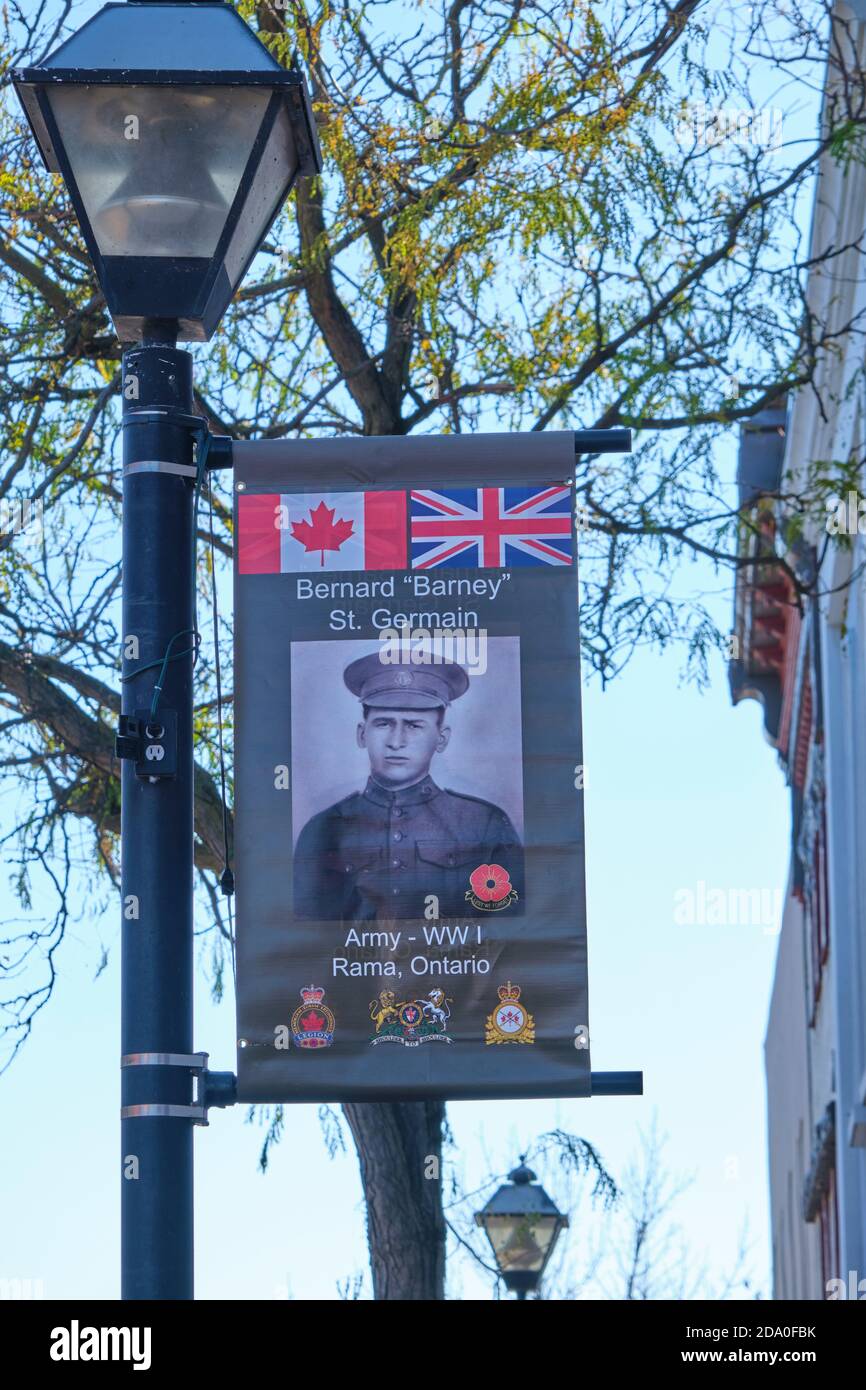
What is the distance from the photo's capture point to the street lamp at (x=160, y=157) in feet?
17.9

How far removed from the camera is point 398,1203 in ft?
36.0

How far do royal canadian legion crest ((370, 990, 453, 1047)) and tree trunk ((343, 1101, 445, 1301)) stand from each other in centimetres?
573

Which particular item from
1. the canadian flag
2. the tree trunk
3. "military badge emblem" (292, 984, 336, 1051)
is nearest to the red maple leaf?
the canadian flag

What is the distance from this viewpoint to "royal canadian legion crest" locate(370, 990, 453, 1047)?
521 cm

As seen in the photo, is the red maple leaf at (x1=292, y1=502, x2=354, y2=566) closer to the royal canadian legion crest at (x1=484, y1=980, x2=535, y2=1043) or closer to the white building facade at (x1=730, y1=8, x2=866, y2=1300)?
the royal canadian legion crest at (x1=484, y1=980, x2=535, y2=1043)

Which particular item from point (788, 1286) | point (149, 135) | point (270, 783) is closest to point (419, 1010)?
point (270, 783)

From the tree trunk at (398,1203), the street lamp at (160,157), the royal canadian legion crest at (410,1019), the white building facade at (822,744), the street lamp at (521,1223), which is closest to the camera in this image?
the royal canadian legion crest at (410,1019)

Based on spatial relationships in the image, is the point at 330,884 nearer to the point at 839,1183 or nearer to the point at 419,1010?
the point at 419,1010

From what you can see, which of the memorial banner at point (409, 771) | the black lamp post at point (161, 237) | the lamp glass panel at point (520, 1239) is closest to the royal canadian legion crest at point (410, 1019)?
the memorial banner at point (409, 771)

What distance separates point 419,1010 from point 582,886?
0.51m

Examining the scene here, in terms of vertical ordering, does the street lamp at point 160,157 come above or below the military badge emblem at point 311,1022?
above

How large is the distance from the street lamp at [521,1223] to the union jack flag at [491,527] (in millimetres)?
8845

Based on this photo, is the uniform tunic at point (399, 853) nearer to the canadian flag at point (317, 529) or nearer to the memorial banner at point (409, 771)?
the memorial banner at point (409, 771)

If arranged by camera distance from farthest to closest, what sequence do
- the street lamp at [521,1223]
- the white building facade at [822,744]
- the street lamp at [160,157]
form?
the white building facade at [822,744], the street lamp at [521,1223], the street lamp at [160,157]
